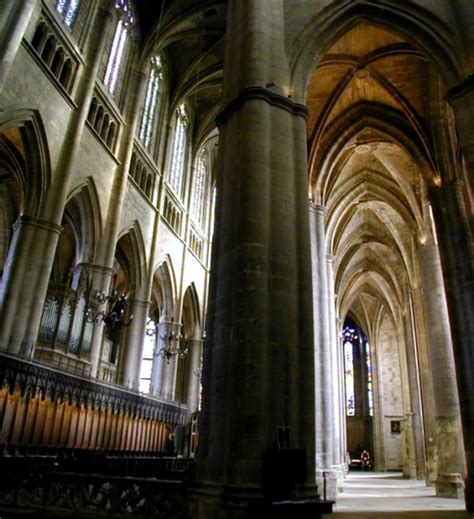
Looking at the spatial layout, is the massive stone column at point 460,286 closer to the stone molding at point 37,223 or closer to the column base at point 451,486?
the column base at point 451,486

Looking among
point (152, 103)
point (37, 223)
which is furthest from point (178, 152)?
point (37, 223)

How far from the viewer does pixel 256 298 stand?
6.80m

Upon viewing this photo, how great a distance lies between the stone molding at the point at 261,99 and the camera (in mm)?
8188

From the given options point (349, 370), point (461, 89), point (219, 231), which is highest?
point (461, 89)

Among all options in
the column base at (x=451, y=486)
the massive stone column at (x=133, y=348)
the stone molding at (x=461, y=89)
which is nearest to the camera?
the stone molding at (x=461, y=89)

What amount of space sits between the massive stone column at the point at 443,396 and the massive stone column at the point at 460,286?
285 cm

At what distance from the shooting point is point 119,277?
1051 inches

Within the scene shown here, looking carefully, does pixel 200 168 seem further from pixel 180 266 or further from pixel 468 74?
pixel 468 74

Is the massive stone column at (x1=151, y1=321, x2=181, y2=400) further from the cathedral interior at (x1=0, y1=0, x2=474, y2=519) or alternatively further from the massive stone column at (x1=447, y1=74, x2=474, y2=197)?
the massive stone column at (x1=447, y1=74, x2=474, y2=197)

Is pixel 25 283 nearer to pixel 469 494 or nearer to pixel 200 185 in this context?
pixel 469 494

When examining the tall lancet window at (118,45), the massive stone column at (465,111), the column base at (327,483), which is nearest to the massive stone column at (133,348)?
the column base at (327,483)

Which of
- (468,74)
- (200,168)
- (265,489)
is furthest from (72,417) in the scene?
(200,168)

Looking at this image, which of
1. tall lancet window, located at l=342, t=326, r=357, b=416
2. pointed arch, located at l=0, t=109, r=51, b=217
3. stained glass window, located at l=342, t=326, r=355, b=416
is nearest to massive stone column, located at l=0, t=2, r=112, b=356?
pointed arch, located at l=0, t=109, r=51, b=217

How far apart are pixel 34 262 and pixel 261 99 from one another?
7.55 m
